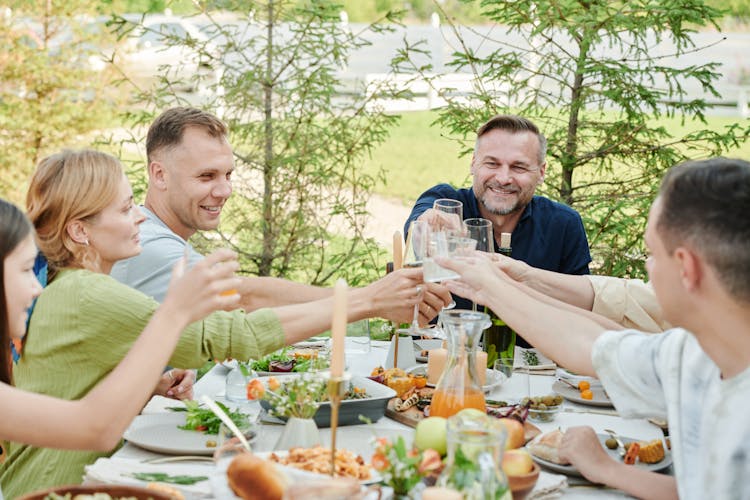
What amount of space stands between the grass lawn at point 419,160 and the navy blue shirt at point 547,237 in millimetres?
7108

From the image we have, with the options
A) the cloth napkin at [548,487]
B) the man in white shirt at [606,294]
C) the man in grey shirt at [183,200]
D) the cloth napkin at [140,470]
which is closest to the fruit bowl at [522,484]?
the cloth napkin at [548,487]

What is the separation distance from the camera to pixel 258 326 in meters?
2.62

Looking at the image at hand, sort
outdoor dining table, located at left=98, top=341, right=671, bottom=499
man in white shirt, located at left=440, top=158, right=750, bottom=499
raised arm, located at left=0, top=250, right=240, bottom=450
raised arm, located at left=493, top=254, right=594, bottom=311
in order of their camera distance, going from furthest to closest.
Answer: raised arm, located at left=493, top=254, right=594, bottom=311, outdoor dining table, located at left=98, top=341, right=671, bottom=499, raised arm, located at left=0, top=250, right=240, bottom=450, man in white shirt, located at left=440, top=158, right=750, bottom=499

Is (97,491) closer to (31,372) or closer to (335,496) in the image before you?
(335,496)

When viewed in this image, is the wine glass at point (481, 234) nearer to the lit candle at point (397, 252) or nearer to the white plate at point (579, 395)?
the lit candle at point (397, 252)

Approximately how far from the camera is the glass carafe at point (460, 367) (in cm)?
225

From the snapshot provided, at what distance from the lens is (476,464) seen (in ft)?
5.60

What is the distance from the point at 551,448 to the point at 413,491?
535 mm

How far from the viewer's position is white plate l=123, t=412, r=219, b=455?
2.24 m

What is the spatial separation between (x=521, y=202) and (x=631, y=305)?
1.34 m

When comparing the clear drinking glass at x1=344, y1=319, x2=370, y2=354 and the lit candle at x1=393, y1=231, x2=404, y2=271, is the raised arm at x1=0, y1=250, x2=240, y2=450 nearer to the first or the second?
the lit candle at x1=393, y1=231, x2=404, y2=271

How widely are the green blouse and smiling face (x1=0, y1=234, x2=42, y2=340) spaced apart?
9.0 inches

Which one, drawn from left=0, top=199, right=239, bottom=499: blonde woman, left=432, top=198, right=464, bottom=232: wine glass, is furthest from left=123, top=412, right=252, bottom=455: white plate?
left=432, top=198, right=464, bottom=232: wine glass

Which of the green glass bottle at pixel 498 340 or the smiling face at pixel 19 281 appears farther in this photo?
the green glass bottle at pixel 498 340
